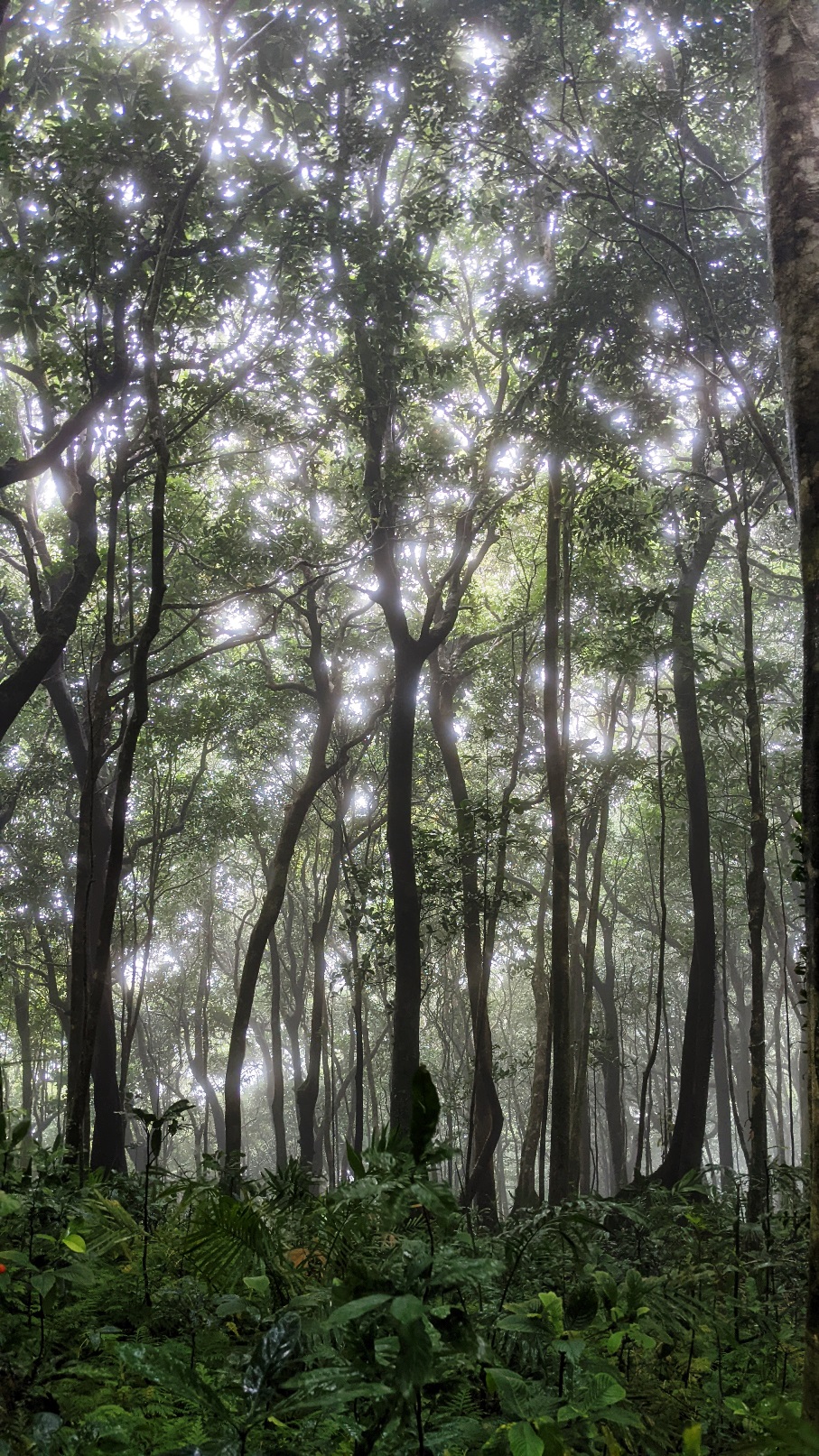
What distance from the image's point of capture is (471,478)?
32.3 feet

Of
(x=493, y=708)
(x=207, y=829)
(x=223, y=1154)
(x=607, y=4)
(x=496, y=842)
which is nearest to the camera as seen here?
(x=223, y=1154)

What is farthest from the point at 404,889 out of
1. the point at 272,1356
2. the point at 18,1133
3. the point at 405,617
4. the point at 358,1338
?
the point at 272,1356

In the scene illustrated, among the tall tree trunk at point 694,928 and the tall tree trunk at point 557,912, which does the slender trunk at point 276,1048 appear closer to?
the tall tree trunk at point 694,928

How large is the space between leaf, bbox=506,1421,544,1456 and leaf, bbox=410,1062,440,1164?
45cm

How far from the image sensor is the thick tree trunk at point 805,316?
1994 millimetres

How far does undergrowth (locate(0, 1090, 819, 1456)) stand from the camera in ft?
5.04

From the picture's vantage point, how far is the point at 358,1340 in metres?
1.58

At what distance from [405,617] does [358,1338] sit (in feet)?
32.0

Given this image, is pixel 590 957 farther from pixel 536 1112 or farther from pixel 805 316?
pixel 805 316

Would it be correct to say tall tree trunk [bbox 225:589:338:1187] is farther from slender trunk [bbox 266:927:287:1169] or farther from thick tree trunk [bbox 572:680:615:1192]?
slender trunk [bbox 266:927:287:1169]

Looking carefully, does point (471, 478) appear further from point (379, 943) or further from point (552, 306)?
point (379, 943)

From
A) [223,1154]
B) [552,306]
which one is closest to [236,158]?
[552,306]

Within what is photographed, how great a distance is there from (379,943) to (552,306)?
695cm

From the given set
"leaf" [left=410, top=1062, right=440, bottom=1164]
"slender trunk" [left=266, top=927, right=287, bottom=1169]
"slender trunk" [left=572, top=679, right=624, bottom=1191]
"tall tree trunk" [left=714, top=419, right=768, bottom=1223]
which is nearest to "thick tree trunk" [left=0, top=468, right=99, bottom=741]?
"tall tree trunk" [left=714, top=419, right=768, bottom=1223]
